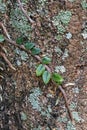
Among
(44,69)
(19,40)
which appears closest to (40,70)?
(44,69)

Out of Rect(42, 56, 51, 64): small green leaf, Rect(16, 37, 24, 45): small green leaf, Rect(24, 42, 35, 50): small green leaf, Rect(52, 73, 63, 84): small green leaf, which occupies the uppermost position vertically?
Rect(16, 37, 24, 45): small green leaf

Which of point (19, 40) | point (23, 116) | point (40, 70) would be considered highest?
point (19, 40)

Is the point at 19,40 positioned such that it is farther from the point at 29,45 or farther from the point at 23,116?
the point at 23,116

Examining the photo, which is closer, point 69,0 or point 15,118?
point 69,0

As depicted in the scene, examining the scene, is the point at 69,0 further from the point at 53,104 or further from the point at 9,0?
the point at 53,104

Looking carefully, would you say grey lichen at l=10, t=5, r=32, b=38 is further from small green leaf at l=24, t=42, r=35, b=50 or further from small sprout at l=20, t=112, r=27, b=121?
small sprout at l=20, t=112, r=27, b=121

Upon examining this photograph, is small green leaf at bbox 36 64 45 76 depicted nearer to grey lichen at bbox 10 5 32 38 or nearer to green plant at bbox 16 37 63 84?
green plant at bbox 16 37 63 84

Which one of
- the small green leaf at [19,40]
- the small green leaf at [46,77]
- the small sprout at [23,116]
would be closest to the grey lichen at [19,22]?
the small green leaf at [19,40]

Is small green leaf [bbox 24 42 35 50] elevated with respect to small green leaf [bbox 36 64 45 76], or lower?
elevated

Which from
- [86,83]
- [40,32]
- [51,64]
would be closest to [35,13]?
[40,32]

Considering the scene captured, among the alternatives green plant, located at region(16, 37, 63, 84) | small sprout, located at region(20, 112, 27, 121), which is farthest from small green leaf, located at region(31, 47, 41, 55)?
small sprout, located at region(20, 112, 27, 121)

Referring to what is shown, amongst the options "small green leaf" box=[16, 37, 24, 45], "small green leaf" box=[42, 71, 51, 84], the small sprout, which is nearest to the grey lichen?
"small green leaf" box=[16, 37, 24, 45]
